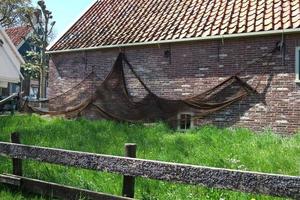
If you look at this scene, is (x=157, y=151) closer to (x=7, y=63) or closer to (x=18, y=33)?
(x=7, y=63)

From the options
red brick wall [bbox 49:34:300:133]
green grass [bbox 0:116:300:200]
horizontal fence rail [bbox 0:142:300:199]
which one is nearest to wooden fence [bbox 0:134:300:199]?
horizontal fence rail [bbox 0:142:300:199]

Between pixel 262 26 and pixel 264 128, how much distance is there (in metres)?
3.16

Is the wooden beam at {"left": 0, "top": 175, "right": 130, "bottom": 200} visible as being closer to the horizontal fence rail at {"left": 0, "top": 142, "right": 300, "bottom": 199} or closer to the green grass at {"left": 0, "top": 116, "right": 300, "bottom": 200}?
the green grass at {"left": 0, "top": 116, "right": 300, "bottom": 200}

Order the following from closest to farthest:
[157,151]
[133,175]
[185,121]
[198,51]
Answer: [133,175] < [157,151] < [185,121] < [198,51]

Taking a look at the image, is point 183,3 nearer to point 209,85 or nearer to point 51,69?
point 209,85

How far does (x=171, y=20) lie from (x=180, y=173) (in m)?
12.7

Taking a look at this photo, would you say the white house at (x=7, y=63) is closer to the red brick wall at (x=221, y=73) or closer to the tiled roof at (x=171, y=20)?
the tiled roof at (x=171, y=20)

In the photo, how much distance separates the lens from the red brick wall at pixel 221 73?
13.8m

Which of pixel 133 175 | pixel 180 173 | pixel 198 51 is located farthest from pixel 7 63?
pixel 180 173

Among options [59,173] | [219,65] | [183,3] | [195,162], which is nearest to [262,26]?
[219,65]

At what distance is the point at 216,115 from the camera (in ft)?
48.9

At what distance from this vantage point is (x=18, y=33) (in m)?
47.9

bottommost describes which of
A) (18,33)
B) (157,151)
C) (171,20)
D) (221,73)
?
(157,151)

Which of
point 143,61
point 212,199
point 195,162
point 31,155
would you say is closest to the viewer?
point 212,199
